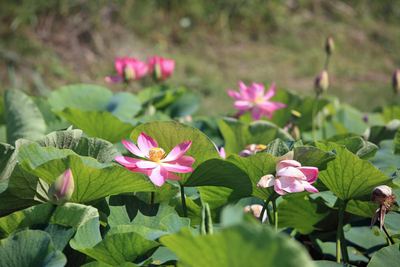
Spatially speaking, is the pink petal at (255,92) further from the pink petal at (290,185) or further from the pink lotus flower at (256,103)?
the pink petal at (290,185)

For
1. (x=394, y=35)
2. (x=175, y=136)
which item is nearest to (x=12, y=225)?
(x=175, y=136)

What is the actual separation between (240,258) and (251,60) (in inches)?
239

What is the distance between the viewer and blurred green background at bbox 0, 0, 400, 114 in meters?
5.43

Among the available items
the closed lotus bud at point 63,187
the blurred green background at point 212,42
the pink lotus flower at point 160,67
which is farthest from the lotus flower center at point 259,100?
the blurred green background at point 212,42

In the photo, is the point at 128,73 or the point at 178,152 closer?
the point at 178,152

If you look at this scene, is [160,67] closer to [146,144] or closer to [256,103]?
[256,103]

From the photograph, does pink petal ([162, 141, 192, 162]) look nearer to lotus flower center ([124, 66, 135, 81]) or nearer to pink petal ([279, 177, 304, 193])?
pink petal ([279, 177, 304, 193])

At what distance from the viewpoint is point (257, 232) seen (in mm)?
564

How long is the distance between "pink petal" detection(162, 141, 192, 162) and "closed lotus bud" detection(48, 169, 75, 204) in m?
0.16

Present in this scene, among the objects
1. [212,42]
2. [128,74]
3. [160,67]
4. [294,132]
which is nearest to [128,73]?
[128,74]

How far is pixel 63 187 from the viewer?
0.83m

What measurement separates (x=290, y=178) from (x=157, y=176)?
0.17 m

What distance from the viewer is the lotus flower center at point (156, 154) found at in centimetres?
96

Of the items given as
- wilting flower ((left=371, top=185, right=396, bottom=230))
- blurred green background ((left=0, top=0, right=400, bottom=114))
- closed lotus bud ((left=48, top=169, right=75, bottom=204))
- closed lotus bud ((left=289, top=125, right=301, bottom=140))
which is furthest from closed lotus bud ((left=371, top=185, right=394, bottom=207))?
blurred green background ((left=0, top=0, right=400, bottom=114))
